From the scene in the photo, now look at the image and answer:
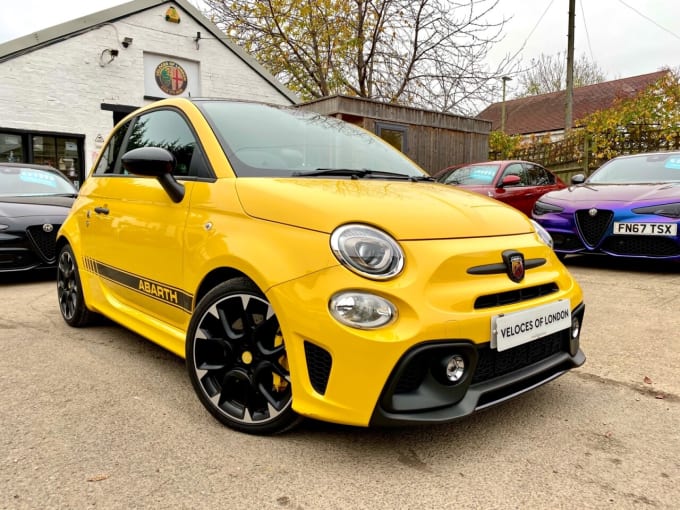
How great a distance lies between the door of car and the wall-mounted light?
9.63 m

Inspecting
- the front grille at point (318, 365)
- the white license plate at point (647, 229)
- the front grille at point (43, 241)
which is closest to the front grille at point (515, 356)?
the front grille at point (318, 365)

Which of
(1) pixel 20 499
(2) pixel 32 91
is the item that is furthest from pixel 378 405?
(2) pixel 32 91

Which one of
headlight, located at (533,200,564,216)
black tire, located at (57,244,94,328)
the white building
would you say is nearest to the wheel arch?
black tire, located at (57,244,94,328)

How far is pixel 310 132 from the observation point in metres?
3.04

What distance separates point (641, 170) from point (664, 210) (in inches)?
53.4

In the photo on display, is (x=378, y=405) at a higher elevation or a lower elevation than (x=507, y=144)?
lower

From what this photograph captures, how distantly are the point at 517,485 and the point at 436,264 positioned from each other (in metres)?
0.82

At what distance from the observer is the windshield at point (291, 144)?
2605 mm

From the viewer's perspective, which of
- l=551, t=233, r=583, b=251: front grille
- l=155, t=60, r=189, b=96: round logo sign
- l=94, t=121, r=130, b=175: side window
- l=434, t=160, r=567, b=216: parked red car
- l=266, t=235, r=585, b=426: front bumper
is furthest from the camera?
l=155, t=60, r=189, b=96: round logo sign

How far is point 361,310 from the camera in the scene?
187cm

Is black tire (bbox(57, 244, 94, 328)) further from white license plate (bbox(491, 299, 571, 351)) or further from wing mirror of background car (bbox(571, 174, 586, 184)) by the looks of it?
wing mirror of background car (bbox(571, 174, 586, 184))

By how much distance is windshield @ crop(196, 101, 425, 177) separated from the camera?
2605mm

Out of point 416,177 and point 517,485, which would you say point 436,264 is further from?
point 416,177

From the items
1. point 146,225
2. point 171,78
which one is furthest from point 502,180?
point 171,78
